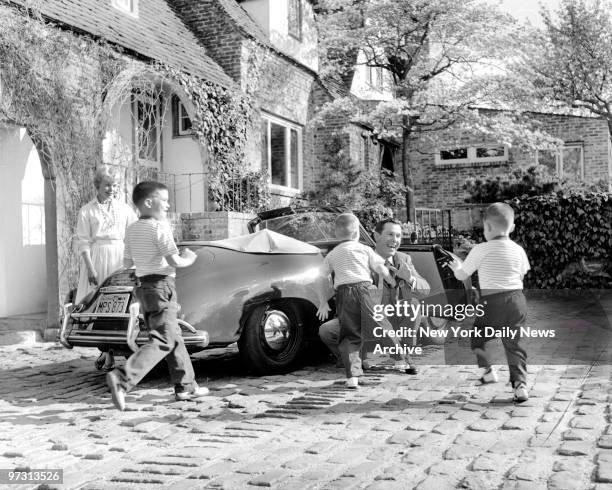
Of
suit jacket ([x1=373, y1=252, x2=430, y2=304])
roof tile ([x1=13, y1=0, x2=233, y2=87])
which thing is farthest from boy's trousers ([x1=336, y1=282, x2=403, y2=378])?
roof tile ([x1=13, y1=0, x2=233, y2=87])

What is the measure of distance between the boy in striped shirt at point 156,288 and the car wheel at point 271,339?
30.7 inches

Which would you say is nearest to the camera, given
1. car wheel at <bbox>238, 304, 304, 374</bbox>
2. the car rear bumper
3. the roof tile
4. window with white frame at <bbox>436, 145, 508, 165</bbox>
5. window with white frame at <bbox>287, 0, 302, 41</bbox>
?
the car rear bumper

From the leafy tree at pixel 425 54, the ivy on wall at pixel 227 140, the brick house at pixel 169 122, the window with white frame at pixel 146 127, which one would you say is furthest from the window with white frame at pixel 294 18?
the window with white frame at pixel 146 127

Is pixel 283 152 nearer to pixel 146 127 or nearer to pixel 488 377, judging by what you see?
pixel 146 127

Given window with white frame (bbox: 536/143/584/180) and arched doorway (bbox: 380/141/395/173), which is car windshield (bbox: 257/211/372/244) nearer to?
arched doorway (bbox: 380/141/395/173)

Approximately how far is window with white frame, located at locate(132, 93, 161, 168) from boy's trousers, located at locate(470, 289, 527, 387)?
27.0 ft

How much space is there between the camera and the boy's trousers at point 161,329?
4883 mm

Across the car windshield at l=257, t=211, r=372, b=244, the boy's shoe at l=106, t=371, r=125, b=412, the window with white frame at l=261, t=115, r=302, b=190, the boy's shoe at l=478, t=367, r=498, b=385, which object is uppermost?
the window with white frame at l=261, t=115, r=302, b=190

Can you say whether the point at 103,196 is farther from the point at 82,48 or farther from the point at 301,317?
the point at 82,48

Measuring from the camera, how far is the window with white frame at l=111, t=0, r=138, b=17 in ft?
41.9

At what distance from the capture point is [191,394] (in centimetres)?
533

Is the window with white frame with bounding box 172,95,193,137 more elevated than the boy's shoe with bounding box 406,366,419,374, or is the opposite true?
the window with white frame with bounding box 172,95,193,137

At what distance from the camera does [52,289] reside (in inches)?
355

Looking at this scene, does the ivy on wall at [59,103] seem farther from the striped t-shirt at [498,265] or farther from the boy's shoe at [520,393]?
the boy's shoe at [520,393]
